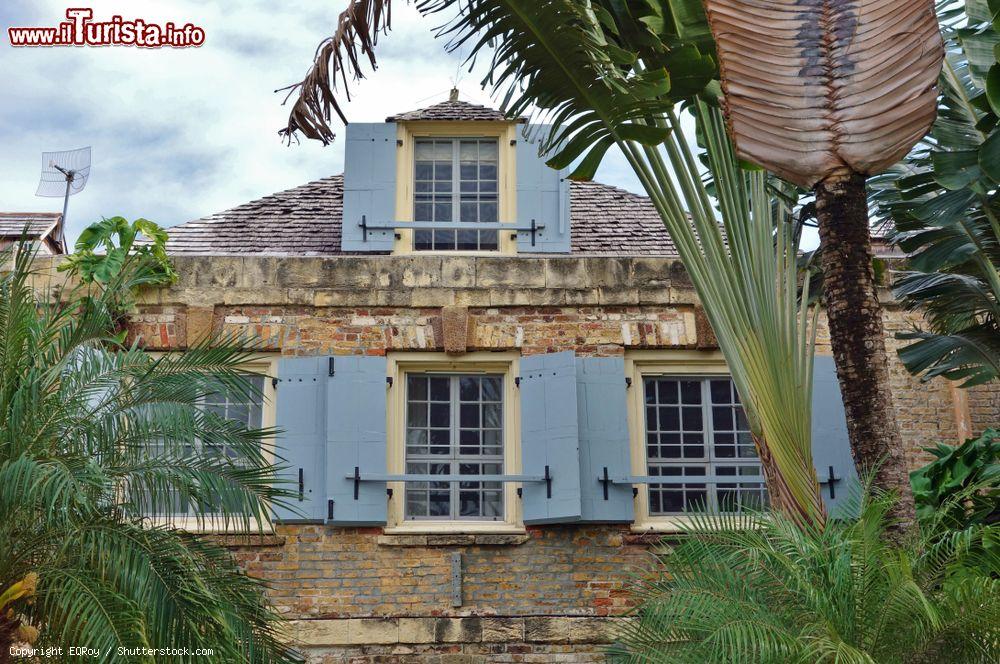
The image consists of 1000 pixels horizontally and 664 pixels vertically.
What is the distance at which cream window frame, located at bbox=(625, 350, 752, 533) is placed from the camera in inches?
391

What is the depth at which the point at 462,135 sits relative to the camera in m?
11.2

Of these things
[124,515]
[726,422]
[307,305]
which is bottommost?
[124,515]

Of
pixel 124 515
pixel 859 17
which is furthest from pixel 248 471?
pixel 859 17

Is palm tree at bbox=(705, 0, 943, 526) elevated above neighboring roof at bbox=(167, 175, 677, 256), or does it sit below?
below

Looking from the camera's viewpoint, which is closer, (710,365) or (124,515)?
(124,515)

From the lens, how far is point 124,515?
6.90m

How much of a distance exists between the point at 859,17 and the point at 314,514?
570 centimetres

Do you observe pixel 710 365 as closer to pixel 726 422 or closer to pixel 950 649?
pixel 726 422

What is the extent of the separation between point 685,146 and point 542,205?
304 cm

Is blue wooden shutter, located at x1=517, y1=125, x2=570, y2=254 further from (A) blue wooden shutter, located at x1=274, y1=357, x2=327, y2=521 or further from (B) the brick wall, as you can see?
(B) the brick wall

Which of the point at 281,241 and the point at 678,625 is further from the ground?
the point at 281,241

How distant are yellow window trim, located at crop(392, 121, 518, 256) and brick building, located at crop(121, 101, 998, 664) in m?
0.03

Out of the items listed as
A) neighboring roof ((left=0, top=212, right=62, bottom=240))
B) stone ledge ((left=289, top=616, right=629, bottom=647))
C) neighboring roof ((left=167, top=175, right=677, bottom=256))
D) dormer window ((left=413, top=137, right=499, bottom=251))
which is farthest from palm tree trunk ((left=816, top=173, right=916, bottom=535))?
neighboring roof ((left=0, top=212, right=62, bottom=240))

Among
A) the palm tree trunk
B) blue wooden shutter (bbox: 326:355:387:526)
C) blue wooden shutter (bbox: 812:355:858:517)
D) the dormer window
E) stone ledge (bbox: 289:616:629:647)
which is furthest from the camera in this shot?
the dormer window
